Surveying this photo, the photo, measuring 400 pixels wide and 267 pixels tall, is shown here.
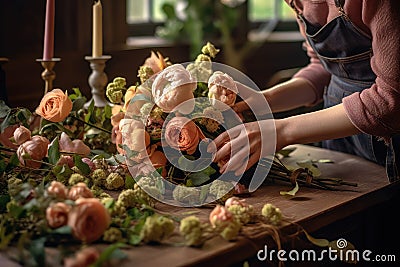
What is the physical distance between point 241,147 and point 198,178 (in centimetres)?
11

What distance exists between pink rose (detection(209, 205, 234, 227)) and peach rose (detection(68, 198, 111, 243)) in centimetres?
18

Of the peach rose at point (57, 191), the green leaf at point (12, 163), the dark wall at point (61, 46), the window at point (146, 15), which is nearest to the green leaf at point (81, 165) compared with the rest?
the green leaf at point (12, 163)

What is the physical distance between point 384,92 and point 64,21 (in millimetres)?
1424

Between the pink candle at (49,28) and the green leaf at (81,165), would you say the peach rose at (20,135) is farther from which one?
the pink candle at (49,28)

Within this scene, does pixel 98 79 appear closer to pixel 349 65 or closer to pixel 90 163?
pixel 90 163

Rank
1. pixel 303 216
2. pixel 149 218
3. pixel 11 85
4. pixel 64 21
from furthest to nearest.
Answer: pixel 64 21 < pixel 11 85 < pixel 303 216 < pixel 149 218

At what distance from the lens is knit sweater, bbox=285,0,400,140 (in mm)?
1246

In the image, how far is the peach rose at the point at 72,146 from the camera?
4.44 ft

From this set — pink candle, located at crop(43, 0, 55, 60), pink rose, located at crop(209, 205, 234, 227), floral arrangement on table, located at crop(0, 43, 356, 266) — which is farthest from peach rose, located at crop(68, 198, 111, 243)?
pink candle, located at crop(43, 0, 55, 60)

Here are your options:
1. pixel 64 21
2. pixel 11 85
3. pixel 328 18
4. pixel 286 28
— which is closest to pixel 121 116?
pixel 328 18

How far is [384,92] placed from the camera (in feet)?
4.22

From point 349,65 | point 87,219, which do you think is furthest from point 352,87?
point 87,219

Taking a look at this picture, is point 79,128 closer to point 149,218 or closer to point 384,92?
point 149,218

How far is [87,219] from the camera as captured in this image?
97cm
